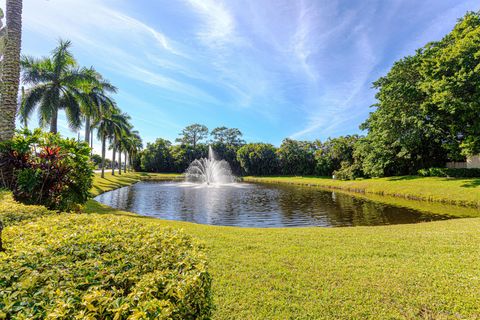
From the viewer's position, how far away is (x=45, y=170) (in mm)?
8070

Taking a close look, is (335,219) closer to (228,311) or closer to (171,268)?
(228,311)

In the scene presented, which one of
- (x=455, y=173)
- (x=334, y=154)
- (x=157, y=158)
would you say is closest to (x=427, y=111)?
(x=455, y=173)

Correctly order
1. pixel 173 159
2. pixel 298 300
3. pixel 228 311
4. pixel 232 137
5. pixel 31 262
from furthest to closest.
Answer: pixel 232 137 < pixel 173 159 < pixel 298 300 < pixel 228 311 < pixel 31 262

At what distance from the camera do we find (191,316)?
212 centimetres

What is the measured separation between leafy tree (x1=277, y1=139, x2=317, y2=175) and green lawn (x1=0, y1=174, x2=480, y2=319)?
5448 centimetres

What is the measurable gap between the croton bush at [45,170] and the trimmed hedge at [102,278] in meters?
5.74

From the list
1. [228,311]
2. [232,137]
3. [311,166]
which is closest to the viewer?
[228,311]

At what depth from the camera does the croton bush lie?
780 cm

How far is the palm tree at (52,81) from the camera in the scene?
1984 cm

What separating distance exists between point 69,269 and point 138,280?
0.67 m

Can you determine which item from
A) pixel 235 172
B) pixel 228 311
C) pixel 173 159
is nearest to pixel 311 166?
pixel 235 172

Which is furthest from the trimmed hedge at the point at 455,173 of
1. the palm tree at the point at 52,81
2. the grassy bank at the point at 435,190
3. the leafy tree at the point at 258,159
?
the leafy tree at the point at 258,159

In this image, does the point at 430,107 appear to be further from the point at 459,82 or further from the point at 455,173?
the point at 455,173

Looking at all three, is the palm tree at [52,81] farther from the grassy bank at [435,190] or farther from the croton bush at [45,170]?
the grassy bank at [435,190]
